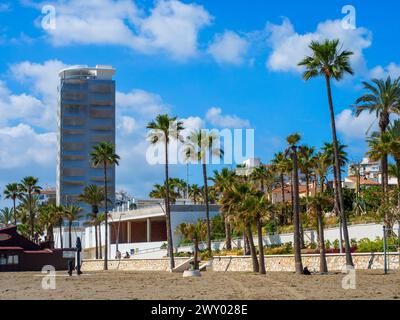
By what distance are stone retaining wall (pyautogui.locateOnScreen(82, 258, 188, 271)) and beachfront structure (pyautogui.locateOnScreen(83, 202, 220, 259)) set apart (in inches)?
291

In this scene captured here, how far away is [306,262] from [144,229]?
58845 mm

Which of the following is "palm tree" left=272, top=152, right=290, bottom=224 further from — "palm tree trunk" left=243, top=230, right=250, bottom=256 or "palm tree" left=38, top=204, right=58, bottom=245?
"palm tree" left=38, top=204, right=58, bottom=245

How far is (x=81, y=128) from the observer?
486ft

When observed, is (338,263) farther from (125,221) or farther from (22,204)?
(22,204)

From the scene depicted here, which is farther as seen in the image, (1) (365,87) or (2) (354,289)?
(1) (365,87)

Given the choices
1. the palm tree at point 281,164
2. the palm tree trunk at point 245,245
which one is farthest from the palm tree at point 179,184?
the palm tree trunk at point 245,245

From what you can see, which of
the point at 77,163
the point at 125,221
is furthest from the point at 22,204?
the point at 125,221

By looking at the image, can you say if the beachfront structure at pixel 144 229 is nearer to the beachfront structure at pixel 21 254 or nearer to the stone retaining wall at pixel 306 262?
the beachfront structure at pixel 21 254

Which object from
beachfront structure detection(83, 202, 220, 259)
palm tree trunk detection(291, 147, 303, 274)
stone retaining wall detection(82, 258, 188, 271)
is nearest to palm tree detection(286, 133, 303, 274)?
palm tree trunk detection(291, 147, 303, 274)

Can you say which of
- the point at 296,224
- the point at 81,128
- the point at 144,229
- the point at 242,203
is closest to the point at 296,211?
the point at 296,224

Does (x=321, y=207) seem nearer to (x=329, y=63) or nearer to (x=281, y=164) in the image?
(x=329, y=63)

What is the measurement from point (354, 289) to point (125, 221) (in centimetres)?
7585
